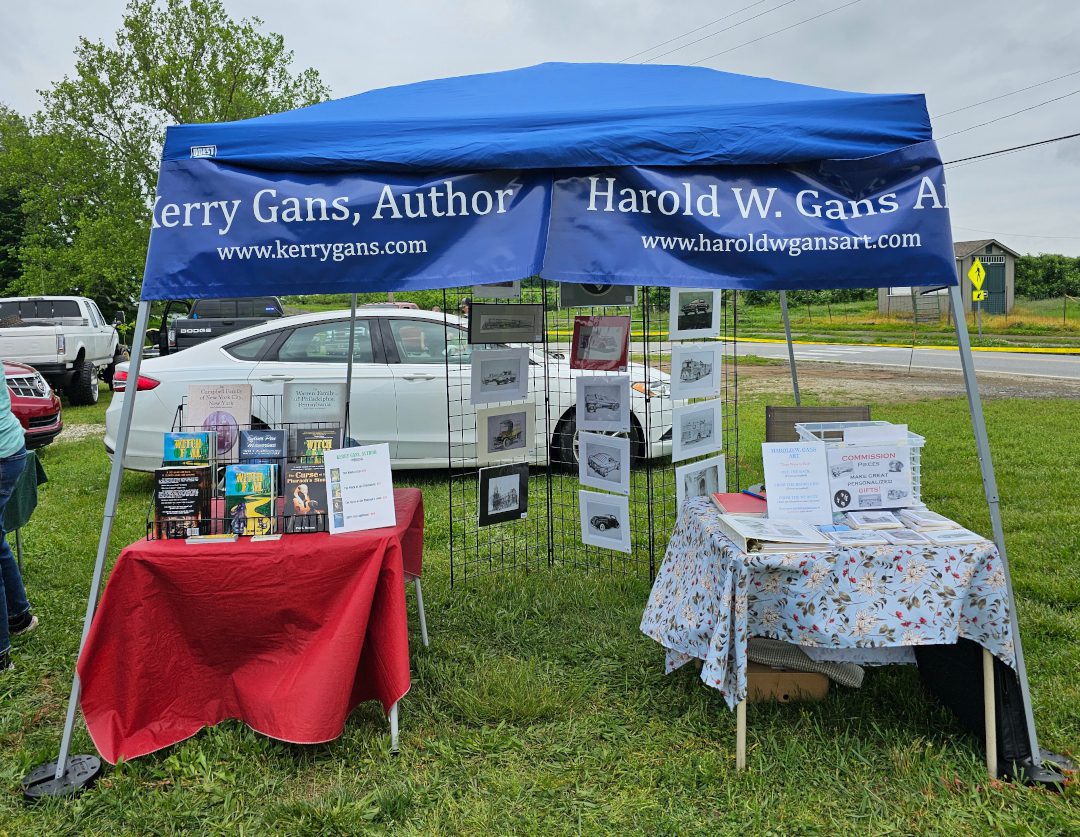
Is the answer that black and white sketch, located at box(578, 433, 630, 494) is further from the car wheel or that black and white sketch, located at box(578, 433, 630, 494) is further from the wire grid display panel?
the car wheel

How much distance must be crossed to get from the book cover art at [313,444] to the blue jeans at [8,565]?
4.80 ft

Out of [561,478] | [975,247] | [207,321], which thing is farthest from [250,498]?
[975,247]

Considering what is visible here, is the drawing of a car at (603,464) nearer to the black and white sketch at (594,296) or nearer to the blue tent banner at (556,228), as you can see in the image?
the black and white sketch at (594,296)

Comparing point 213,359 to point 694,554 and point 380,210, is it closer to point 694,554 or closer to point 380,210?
point 380,210

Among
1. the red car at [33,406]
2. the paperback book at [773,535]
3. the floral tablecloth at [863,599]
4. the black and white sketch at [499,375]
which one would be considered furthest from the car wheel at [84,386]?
the floral tablecloth at [863,599]

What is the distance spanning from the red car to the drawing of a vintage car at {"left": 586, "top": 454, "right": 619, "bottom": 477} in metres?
6.52

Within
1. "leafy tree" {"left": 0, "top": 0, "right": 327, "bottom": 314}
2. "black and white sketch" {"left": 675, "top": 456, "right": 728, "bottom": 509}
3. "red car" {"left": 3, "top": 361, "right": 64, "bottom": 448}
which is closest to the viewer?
"black and white sketch" {"left": 675, "top": 456, "right": 728, "bottom": 509}

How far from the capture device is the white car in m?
6.69

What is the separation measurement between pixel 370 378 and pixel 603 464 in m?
2.94

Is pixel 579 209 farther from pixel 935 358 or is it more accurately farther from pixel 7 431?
pixel 935 358

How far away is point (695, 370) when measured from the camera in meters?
4.30

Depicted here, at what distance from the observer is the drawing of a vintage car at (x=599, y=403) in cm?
446

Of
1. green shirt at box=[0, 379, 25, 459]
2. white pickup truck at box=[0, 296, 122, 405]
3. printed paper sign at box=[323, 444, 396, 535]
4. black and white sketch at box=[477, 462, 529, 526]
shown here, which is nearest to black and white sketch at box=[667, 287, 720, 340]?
black and white sketch at box=[477, 462, 529, 526]

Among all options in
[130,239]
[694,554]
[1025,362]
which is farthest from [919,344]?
[694,554]
